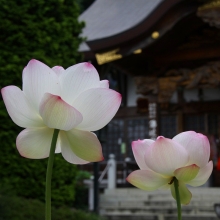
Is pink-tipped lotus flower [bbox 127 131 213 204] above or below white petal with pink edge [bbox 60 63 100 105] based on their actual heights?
below

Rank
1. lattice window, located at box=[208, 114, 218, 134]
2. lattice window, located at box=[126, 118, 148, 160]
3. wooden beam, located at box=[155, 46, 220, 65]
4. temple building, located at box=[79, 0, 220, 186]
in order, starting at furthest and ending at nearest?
lattice window, located at box=[126, 118, 148, 160], lattice window, located at box=[208, 114, 218, 134], wooden beam, located at box=[155, 46, 220, 65], temple building, located at box=[79, 0, 220, 186]

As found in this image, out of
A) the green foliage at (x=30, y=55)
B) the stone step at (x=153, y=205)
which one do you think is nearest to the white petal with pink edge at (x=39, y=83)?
the green foliage at (x=30, y=55)

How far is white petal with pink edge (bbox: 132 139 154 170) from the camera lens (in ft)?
3.05

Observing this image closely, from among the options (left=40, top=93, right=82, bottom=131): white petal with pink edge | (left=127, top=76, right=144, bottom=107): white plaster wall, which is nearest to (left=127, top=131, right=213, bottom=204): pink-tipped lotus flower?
(left=40, top=93, right=82, bottom=131): white petal with pink edge

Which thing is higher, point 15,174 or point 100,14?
point 15,174

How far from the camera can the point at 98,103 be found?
2.75 ft

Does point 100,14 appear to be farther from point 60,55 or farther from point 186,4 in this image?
point 60,55

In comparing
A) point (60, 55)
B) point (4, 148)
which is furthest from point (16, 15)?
point (4, 148)

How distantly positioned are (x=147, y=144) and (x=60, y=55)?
21.4 ft

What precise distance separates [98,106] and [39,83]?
103 millimetres

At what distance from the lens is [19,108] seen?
0.88 metres

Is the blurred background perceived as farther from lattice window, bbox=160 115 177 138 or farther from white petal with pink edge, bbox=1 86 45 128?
white petal with pink edge, bbox=1 86 45 128

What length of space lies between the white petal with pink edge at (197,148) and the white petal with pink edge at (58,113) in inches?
7.5

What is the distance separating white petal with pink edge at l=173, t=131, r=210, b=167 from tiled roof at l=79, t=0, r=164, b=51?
1124 centimetres
